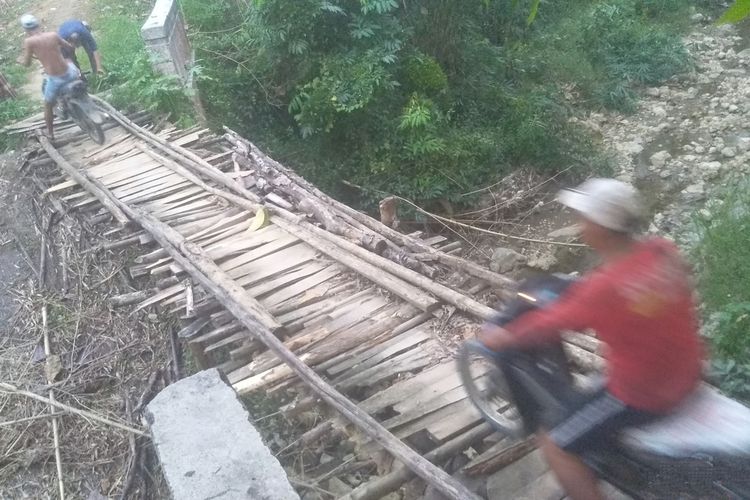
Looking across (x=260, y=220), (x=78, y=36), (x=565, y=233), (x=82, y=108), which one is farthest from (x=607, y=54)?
(x=82, y=108)

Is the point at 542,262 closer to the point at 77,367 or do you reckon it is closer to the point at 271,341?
the point at 271,341

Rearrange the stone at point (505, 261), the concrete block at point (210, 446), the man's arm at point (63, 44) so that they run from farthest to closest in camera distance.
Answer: the man's arm at point (63, 44) → the stone at point (505, 261) → the concrete block at point (210, 446)

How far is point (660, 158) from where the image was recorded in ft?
32.6

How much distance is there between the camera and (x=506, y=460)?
11.0 feet

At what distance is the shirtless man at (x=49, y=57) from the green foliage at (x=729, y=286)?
728 cm

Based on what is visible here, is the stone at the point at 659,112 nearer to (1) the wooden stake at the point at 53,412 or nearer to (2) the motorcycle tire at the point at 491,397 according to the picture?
(2) the motorcycle tire at the point at 491,397

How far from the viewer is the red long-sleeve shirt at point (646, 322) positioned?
233cm

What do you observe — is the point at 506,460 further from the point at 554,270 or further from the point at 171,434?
the point at 554,270

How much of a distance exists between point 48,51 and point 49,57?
9cm

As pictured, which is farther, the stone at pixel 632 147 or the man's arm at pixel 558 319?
the stone at pixel 632 147

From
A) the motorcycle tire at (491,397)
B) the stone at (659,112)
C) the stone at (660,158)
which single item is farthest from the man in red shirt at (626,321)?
the stone at (659,112)

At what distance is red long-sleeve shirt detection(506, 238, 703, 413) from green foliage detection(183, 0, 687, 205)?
6.04 metres

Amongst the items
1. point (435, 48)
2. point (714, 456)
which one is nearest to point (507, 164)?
point (435, 48)

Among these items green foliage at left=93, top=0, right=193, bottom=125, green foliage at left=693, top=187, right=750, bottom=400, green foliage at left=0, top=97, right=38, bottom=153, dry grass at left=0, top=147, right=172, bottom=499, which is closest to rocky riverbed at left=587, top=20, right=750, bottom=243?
green foliage at left=693, top=187, right=750, bottom=400
